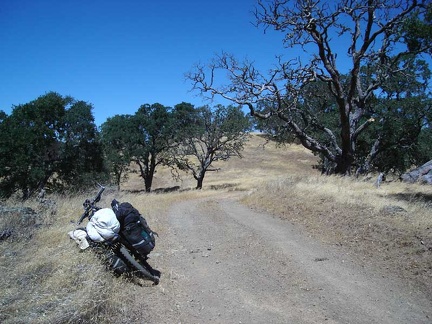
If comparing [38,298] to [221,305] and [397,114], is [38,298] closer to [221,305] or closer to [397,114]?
[221,305]

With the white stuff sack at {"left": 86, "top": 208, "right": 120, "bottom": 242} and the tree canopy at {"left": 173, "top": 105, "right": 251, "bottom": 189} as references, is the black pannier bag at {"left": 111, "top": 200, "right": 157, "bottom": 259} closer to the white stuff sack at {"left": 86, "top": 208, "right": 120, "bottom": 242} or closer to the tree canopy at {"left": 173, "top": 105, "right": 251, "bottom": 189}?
the white stuff sack at {"left": 86, "top": 208, "right": 120, "bottom": 242}

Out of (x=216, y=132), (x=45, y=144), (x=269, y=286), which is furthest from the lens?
(x=216, y=132)

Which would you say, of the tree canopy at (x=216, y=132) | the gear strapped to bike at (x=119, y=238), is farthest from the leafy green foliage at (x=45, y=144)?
the gear strapped to bike at (x=119, y=238)

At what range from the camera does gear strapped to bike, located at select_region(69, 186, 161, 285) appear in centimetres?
516

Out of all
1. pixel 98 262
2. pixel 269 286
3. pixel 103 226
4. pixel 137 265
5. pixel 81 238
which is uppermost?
pixel 103 226

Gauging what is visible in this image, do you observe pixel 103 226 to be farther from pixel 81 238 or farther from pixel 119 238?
pixel 81 238

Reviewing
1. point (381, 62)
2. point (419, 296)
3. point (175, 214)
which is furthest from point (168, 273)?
point (381, 62)

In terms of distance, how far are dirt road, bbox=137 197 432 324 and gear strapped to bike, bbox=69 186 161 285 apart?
54 centimetres

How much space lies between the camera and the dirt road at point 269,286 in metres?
4.55

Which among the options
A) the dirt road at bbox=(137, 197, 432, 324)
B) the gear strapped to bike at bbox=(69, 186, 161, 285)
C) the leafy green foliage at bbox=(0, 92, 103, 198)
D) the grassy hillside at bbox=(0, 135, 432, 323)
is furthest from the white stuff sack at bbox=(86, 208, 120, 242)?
the leafy green foliage at bbox=(0, 92, 103, 198)

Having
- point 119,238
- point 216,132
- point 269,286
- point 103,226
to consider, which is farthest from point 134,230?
point 216,132

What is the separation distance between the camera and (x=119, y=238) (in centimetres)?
530

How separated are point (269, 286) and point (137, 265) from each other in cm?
213

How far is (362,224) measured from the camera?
8008 mm
